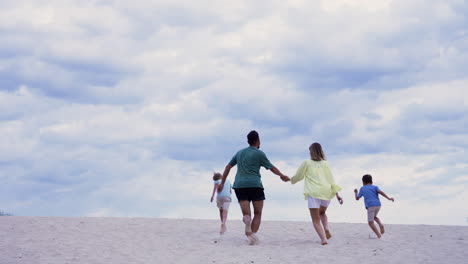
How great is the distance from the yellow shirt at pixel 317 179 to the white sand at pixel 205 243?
1.40 meters

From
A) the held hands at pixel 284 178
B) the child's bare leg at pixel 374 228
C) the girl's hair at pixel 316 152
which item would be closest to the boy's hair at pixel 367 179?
the child's bare leg at pixel 374 228

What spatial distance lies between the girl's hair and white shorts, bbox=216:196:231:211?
342 centimetres

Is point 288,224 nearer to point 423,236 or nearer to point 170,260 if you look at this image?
point 423,236

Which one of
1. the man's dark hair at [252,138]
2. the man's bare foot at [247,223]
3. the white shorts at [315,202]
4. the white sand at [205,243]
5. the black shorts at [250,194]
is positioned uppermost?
the man's dark hair at [252,138]

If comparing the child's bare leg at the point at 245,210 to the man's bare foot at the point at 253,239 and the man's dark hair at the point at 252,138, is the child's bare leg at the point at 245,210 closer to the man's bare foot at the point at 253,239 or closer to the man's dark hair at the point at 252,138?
the man's bare foot at the point at 253,239

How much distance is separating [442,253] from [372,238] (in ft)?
8.93

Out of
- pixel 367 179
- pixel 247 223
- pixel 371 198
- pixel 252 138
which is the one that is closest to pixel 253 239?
pixel 247 223

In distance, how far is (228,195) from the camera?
55.9 feet

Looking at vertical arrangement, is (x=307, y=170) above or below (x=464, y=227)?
above

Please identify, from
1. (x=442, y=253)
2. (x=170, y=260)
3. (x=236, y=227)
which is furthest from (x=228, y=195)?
(x=442, y=253)

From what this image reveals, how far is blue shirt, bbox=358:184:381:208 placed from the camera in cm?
1623

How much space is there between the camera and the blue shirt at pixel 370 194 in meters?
16.2

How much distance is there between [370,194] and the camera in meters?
16.4

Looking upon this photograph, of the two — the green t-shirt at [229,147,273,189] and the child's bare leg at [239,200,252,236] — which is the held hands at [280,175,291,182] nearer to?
the green t-shirt at [229,147,273,189]
